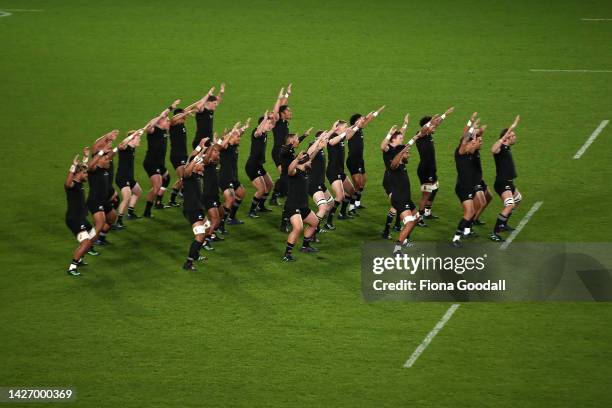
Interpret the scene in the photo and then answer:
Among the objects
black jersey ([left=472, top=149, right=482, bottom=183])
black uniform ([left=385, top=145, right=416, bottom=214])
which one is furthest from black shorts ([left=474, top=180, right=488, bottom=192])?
black uniform ([left=385, top=145, right=416, bottom=214])

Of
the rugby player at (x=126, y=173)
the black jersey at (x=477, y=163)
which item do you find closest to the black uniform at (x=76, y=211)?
the rugby player at (x=126, y=173)

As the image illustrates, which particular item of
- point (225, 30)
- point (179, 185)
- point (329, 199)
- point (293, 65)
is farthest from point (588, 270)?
point (225, 30)

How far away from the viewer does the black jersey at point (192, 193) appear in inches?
1129

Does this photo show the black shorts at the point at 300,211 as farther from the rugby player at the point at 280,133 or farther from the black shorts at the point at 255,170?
the rugby player at the point at 280,133

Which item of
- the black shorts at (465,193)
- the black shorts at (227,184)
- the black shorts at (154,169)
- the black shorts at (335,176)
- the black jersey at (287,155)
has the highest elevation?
the black jersey at (287,155)

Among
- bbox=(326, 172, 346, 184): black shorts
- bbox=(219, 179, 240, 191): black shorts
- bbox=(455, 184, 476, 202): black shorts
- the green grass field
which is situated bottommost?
the green grass field

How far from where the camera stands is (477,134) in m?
30.6

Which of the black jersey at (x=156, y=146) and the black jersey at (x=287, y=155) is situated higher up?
the black jersey at (x=287, y=155)

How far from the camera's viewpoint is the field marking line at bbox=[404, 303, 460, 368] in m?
24.4

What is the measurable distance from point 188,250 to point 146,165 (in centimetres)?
346

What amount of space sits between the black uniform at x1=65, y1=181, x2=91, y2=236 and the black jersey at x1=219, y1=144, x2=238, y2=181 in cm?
426

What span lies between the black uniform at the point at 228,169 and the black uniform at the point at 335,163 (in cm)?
245

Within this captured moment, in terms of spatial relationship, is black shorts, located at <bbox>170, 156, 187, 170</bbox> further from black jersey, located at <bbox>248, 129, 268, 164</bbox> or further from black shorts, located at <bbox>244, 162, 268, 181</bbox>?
black jersey, located at <bbox>248, 129, 268, 164</bbox>

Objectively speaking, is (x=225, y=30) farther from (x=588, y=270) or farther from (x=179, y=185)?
(x=588, y=270)
